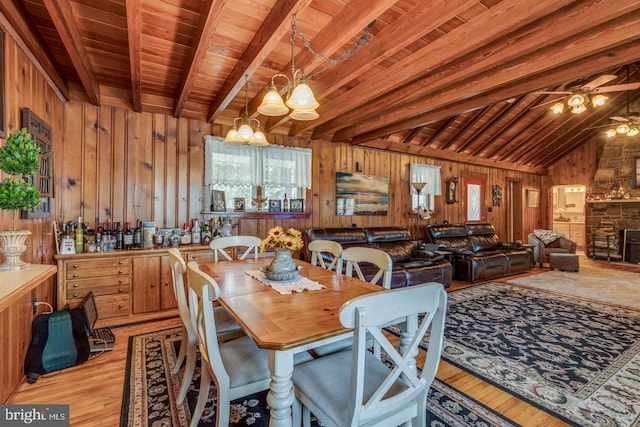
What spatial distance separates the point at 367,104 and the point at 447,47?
1604 mm

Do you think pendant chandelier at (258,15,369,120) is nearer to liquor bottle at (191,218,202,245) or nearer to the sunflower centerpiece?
the sunflower centerpiece

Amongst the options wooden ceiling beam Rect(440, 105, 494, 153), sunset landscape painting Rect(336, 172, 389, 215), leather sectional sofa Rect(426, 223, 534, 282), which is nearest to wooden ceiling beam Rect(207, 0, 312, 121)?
sunset landscape painting Rect(336, 172, 389, 215)

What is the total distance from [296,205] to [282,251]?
2806 millimetres

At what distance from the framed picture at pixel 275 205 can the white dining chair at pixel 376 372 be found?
3.38m

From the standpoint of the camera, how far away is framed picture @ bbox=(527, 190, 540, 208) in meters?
8.78

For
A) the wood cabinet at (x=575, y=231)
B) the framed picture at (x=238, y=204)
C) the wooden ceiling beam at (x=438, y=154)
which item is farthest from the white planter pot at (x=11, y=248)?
the wood cabinet at (x=575, y=231)

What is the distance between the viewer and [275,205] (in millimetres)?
4738

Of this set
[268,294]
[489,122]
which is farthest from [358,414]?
[489,122]

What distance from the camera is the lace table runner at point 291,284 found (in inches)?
73.6

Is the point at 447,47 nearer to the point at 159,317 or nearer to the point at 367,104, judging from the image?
the point at 367,104

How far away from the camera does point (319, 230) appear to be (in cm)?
451

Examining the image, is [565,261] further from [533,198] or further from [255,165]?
[255,165]

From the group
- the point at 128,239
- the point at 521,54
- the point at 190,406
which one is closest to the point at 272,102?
the point at 190,406

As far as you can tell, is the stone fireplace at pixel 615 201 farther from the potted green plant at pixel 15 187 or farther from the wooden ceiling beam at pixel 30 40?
the wooden ceiling beam at pixel 30 40
